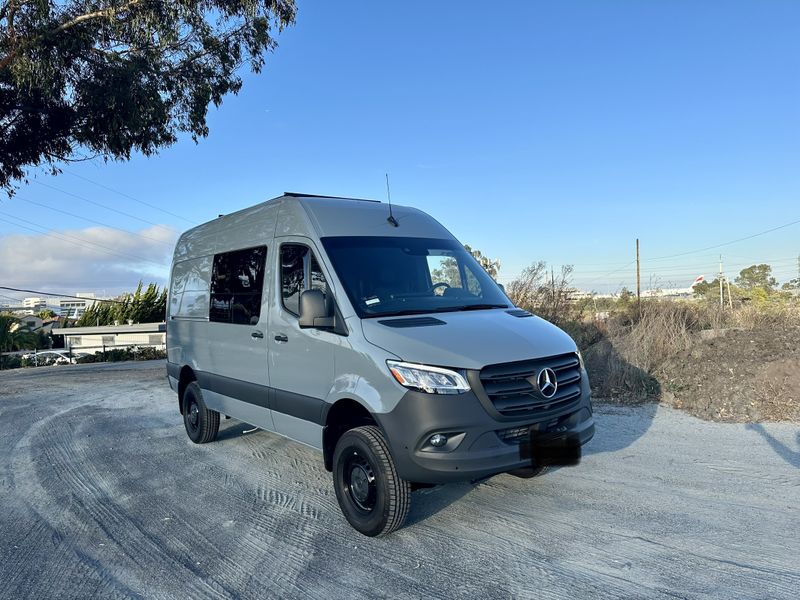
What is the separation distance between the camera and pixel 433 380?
3.65 metres

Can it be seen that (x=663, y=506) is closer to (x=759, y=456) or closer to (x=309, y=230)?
(x=759, y=456)

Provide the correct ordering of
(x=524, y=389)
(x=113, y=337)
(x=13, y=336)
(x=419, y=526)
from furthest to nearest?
(x=113, y=337), (x=13, y=336), (x=419, y=526), (x=524, y=389)

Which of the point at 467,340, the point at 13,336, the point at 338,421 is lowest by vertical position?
the point at 13,336

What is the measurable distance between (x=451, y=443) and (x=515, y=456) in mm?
479

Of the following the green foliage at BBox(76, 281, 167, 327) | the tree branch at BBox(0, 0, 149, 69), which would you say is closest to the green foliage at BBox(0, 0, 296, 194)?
the tree branch at BBox(0, 0, 149, 69)

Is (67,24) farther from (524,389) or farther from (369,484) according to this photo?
(524,389)

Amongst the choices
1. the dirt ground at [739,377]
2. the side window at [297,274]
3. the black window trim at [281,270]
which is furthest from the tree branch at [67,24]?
the dirt ground at [739,377]

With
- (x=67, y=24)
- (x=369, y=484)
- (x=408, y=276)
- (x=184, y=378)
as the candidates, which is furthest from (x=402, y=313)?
(x=67, y=24)

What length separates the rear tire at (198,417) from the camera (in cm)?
668

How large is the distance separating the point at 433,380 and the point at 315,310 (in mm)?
1130

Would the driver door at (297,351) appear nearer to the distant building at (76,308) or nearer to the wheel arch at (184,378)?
the wheel arch at (184,378)

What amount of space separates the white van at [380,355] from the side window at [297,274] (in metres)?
0.02

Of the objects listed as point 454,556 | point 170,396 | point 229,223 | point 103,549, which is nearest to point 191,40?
point 170,396

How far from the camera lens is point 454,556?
3648mm
